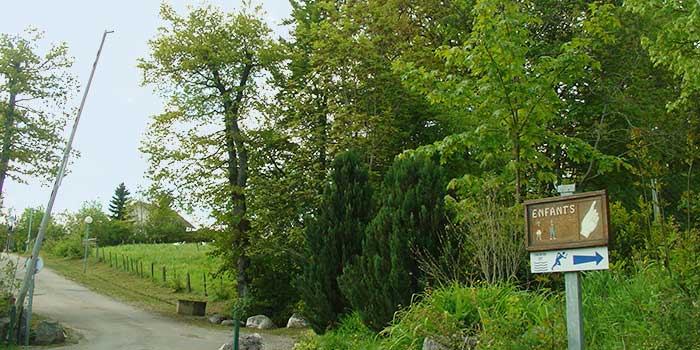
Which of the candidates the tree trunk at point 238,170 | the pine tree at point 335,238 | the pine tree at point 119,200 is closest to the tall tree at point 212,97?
the tree trunk at point 238,170

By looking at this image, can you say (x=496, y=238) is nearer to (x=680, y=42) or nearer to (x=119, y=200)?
(x=680, y=42)

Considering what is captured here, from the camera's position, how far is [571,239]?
5172 millimetres

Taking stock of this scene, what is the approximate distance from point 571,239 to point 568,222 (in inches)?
5.7

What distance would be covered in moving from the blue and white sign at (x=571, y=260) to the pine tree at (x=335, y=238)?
6270 mm

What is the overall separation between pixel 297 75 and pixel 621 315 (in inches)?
699

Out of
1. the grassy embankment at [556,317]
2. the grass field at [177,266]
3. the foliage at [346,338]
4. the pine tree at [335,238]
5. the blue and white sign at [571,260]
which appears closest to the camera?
the blue and white sign at [571,260]

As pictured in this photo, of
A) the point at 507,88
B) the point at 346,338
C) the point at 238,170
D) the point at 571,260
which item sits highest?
the point at 238,170

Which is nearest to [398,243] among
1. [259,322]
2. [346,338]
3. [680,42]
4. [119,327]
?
[346,338]

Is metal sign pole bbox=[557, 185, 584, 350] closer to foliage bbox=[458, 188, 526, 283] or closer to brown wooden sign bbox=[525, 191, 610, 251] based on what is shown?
brown wooden sign bbox=[525, 191, 610, 251]

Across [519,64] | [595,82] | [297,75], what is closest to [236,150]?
[297,75]

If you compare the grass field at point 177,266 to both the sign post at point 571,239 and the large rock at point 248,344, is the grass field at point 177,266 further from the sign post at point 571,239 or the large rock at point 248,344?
the sign post at point 571,239

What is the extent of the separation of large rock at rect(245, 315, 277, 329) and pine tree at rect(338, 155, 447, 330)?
35.7 feet

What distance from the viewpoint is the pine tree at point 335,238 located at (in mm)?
11344

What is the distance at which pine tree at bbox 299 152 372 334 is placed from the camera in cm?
1134
